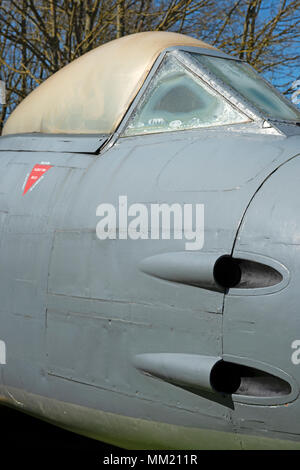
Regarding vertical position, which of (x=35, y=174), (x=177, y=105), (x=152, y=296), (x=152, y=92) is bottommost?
(x=152, y=296)

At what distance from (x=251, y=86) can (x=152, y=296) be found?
1721 millimetres

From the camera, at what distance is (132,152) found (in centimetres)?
341

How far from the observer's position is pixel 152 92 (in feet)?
12.4

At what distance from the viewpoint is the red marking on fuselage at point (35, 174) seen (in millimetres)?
3662

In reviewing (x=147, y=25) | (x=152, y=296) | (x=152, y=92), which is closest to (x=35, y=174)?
(x=152, y=92)

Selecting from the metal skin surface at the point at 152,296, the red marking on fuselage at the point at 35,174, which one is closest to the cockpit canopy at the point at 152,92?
the metal skin surface at the point at 152,296

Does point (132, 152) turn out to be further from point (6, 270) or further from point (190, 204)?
point (6, 270)

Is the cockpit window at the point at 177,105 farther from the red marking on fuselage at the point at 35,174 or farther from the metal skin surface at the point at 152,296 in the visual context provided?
the red marking on fuselage at the point at 35,174

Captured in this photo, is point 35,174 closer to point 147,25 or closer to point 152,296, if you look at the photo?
point 152,296

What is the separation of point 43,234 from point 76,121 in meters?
0.95

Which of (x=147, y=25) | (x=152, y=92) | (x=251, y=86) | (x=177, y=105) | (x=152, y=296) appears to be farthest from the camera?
(x=147, y=25)

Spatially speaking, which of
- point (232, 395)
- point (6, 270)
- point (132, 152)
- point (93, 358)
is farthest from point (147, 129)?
point (232, 395)

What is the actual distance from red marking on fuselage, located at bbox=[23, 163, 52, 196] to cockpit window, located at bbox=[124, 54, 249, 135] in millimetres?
529

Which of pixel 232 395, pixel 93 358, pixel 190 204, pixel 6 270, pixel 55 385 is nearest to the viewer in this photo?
pixel 232 395
